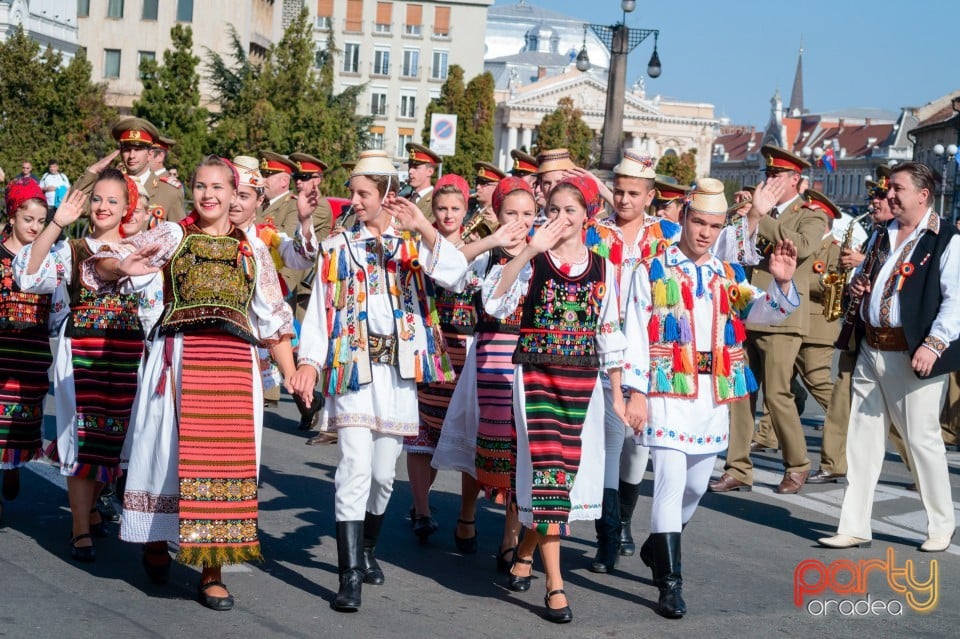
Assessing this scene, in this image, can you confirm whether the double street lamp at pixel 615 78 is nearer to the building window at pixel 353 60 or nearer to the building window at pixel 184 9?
the building window at pixel 184 9

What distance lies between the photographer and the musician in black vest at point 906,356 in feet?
27.3

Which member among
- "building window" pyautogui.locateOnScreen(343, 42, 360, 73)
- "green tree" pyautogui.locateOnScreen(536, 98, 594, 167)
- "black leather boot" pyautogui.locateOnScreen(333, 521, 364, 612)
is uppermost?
"building window" pyautogui.locateOnScreen(343, 42, 360, 73)

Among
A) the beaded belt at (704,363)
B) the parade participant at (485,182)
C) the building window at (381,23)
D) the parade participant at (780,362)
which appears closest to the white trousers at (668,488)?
the beaded belt at (704,363)

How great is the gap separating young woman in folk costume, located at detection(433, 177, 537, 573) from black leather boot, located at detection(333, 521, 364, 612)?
2.59 feet


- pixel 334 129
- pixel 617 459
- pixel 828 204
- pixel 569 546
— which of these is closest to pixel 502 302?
pixel 617 459

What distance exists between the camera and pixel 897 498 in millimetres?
10500

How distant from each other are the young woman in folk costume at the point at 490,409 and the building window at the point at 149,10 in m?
65.8

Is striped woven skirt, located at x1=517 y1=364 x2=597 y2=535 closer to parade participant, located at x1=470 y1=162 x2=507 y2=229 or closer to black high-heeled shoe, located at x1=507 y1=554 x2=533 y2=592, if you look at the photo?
black high-heeled shoe, located at x1=507 y1=554 x2=533 y2=592

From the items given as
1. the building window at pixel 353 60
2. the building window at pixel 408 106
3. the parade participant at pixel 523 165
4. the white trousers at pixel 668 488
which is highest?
the building window at pixel 353 60

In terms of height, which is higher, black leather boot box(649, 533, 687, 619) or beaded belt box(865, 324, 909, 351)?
beaded belt box(865, 324, 909, 351)

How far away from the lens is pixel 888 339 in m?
8.45

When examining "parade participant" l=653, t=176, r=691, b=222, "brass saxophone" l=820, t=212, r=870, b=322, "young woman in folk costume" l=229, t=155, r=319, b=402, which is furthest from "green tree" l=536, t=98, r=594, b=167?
"young woman in folk costume" l=229, t=155, r=319, b=402

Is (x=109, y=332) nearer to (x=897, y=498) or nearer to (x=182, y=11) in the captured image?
(x=897, y=498)

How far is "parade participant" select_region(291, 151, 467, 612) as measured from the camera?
22.1 ft
